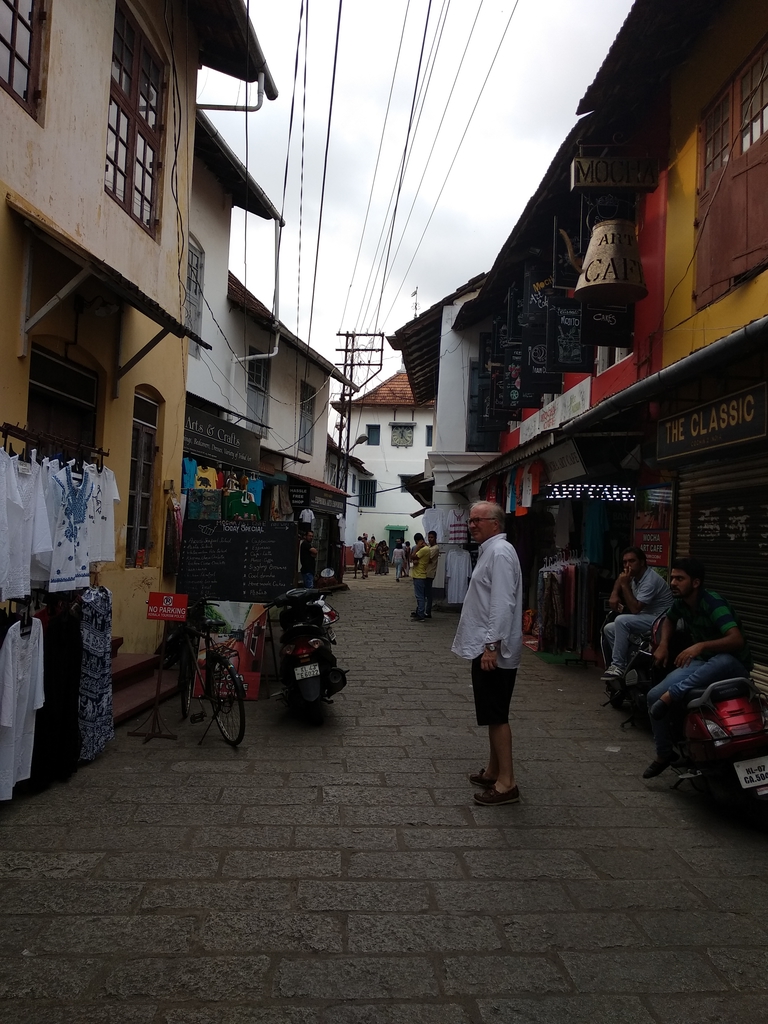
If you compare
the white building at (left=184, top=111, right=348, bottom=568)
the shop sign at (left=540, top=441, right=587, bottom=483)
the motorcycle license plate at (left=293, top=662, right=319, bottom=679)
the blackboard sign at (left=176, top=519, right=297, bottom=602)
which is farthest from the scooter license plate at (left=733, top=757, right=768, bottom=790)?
the white building at (left=184, top=111, right=348, bottom=568)

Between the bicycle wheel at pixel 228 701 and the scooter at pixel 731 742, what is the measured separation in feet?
10.7

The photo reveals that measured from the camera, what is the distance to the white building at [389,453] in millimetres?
47594

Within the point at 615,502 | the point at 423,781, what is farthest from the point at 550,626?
the point at 423,781

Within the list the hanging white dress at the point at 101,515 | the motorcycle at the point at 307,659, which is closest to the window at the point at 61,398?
the hanging white dress at the point at 101,515

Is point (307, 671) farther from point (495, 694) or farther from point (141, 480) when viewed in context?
point (141, 480)

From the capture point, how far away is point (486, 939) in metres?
3.31

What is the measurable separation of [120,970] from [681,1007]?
80.3 inches

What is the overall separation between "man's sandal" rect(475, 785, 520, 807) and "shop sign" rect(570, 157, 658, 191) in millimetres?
6505

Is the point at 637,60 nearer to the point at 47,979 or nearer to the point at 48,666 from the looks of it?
the point at 48,666

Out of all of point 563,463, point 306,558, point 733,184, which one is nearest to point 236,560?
point 563,463

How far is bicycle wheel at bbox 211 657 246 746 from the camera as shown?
6254 millimetres

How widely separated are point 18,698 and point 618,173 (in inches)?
306

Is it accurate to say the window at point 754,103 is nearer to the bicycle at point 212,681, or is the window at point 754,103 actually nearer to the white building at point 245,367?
the bicycle at point 212,681

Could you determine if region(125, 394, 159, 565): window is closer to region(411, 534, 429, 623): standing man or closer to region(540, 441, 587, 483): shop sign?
region(540, 441, 587, 483): shop sign
